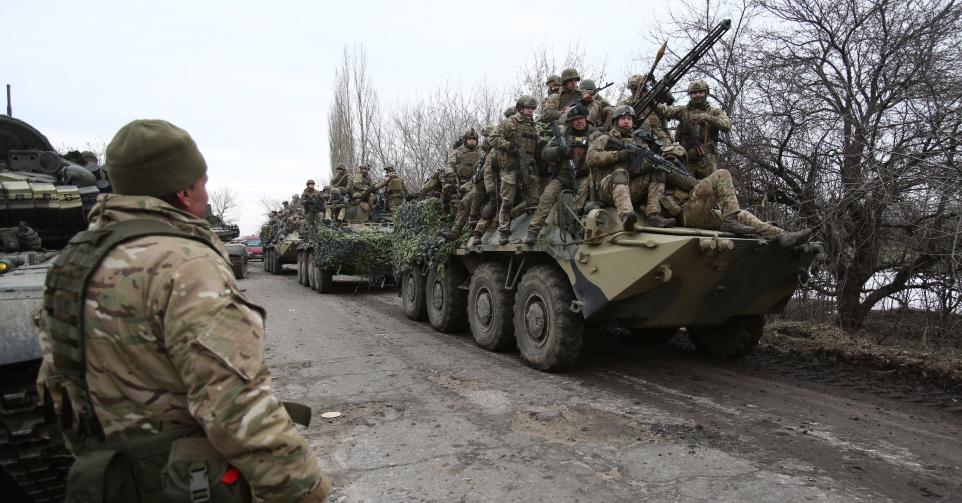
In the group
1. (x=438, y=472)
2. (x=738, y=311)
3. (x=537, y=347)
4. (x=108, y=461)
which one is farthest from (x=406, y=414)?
(x=108, y=461)

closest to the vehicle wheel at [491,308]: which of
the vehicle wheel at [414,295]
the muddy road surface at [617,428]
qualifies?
the muddy road surface at [617,428]

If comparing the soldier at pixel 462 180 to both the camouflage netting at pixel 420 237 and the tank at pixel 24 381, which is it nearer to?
the camouflage netting at pixel 420 237

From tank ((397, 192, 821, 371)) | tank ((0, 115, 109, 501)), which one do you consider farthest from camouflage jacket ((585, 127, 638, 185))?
tank ((0, 115, 109, 501))

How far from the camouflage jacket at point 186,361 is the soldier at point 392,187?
46.5ft

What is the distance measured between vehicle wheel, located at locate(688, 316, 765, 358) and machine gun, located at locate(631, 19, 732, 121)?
2589mm

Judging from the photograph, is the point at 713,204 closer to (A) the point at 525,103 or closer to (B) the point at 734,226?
(B) the point at 734,226

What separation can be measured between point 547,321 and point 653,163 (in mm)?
1850

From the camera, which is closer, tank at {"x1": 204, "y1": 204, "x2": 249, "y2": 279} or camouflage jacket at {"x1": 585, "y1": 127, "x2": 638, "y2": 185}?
camouflage jacket at {"x1": 585, "y1": 127, "x2": 638, "y2": 185}

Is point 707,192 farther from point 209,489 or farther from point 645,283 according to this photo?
point 209,489

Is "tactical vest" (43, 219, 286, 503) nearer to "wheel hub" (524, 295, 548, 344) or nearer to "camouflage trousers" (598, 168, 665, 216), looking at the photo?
"camouflage trousers" (598, 168, 665, 216)

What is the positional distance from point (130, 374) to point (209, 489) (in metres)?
0.34

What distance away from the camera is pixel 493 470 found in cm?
405

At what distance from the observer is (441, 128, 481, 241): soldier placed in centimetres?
906

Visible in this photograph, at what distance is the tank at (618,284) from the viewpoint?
5.57 m
